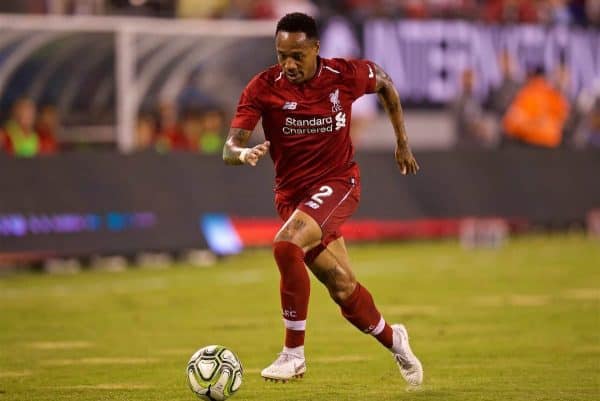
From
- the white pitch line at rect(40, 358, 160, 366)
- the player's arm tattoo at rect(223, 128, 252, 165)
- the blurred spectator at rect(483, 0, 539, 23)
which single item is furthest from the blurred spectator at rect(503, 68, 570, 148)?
the player's arm tattoo at rect(223, 128, 252, 165)

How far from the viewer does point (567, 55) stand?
1080 inches

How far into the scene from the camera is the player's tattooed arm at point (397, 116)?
9.77m

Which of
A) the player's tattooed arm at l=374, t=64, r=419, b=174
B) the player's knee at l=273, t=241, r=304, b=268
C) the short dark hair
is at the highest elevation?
the short dark hair

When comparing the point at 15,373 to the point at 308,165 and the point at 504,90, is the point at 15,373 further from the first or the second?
the point at 504,90

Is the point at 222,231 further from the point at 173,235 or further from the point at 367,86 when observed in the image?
the point at 367,86

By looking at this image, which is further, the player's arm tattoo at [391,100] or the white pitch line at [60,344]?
the white pitch line at [60,344]

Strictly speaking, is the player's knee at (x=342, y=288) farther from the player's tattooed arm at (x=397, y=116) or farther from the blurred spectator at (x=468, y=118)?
the blurred spectator at (x=468, y=118)

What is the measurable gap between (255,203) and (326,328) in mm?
7138

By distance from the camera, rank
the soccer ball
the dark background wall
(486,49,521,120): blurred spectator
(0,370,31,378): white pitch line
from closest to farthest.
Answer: the soccer ball < (0,370,31,378): white pitch line < the dark background wall < (486,49,521,120): blurred spectator

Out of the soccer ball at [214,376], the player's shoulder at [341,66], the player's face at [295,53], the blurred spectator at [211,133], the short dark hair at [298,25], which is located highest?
the short dark hair at [298,25]

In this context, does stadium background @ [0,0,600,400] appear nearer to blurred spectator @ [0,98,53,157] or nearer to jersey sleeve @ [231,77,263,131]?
blurred spectator @ [0,98,53,157]

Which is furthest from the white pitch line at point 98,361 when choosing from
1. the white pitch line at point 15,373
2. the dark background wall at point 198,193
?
the dark background wall at point 198,193

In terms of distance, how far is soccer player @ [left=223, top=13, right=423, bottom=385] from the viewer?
359 inches

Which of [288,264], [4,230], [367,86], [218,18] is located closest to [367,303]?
[288,264]
